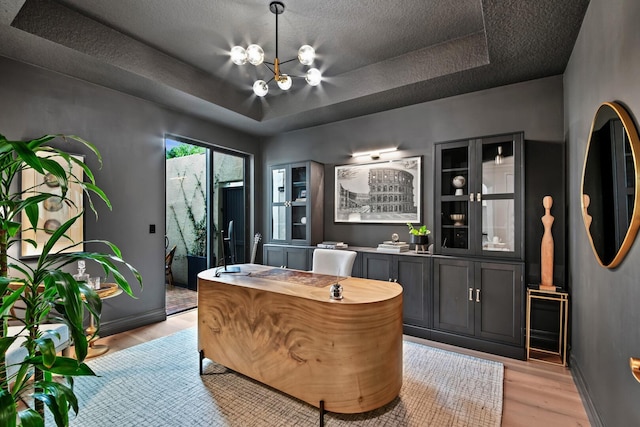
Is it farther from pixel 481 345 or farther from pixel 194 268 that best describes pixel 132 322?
pixel 481 345

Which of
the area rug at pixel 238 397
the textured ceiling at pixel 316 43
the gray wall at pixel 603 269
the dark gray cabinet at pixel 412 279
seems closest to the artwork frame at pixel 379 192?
the dark gray cabinet at pixel 412 279

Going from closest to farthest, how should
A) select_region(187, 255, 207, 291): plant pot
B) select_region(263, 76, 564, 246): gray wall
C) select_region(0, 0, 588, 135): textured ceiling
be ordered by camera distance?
select_region(0, 0, 588, 135): textured ceiling < select_region(263, 76, 564, 246): gray wall < select_region(187, 255, 207, 291): plant pot

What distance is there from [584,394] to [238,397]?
96.5 inches

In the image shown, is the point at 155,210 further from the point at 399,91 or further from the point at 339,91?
the point at 399,91

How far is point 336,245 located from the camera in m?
4.08

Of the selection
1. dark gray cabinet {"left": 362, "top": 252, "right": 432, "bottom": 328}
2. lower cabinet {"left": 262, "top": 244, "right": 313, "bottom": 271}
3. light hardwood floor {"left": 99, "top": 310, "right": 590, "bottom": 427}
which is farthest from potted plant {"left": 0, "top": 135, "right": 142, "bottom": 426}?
lower cabinet {"left": 262, "top": 244, "right": 313, "bottom": 271}

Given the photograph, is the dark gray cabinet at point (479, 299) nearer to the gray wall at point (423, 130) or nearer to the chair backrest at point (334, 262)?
the gray wall at point (423, 130)

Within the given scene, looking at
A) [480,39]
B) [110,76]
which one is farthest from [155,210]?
[480,39]

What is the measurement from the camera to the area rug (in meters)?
1.99

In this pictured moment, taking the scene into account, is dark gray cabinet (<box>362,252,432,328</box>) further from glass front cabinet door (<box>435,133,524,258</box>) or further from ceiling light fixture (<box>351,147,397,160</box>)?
ceiling light fixture (<box>351,147,397,160</box>)

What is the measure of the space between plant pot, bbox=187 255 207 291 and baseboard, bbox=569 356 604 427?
4439 mm

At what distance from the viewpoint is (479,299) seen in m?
3.05

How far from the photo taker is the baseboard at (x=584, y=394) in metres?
1.90

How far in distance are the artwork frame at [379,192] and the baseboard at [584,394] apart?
192 cm
